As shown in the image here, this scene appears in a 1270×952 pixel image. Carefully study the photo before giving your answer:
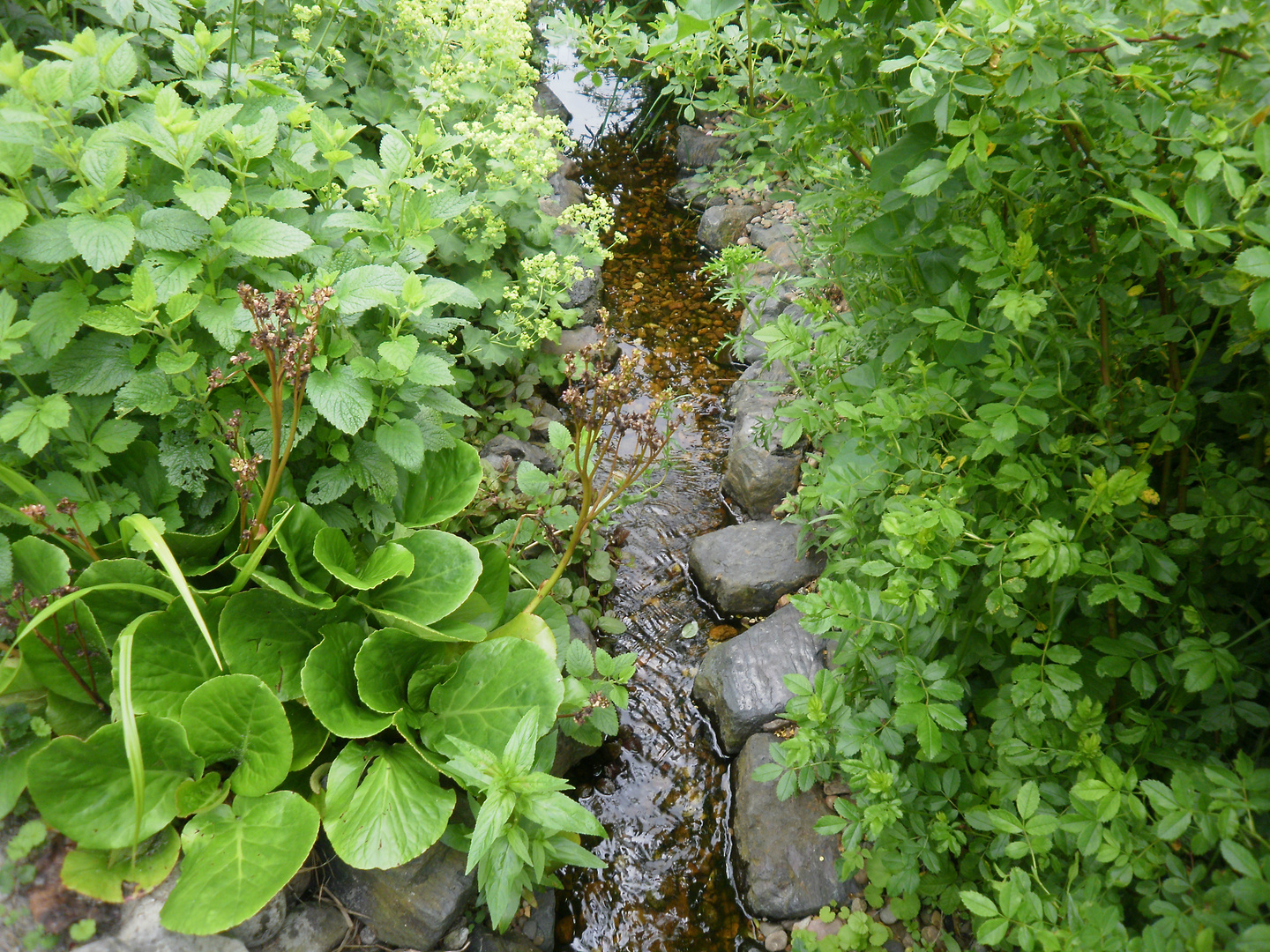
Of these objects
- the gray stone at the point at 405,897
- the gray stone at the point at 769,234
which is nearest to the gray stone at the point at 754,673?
the gray stone at the point at 405,897

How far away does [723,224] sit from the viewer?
5148 millimetres

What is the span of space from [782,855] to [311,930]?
50.3 inches

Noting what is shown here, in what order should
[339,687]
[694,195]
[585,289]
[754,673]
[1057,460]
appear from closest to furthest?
[1057,460]
[339,687]
[754,673]
[585,289]
[694,195]

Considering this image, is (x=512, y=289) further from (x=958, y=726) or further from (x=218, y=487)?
(x=958, y=726)

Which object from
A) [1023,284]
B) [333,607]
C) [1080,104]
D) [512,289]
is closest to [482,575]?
[333,607]

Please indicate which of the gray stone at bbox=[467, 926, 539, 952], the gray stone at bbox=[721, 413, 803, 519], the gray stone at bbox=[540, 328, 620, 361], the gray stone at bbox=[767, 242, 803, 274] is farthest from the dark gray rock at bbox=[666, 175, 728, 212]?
the gray stone at bbox=[467, 926, 539, 952]

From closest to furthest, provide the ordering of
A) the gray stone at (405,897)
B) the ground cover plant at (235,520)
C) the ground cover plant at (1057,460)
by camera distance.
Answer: the ground cover plant at (1057,460), the ground cover plant at (235,520), the gray stone at (405,897)

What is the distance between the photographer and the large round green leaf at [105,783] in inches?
63.3

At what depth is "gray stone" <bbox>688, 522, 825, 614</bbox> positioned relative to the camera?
2.92 m

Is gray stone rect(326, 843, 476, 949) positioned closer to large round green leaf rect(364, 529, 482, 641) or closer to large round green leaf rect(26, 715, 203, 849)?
large round green leaf rect(26, 715, 203, 849)

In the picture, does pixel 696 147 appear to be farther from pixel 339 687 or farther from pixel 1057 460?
pixel 339 687

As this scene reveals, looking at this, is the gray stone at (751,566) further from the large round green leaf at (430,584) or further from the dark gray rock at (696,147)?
the dark gray rock at (696,147)

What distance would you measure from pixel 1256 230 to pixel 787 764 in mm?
1393

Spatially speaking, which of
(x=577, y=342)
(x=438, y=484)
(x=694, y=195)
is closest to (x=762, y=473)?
(x=577, y=342)
